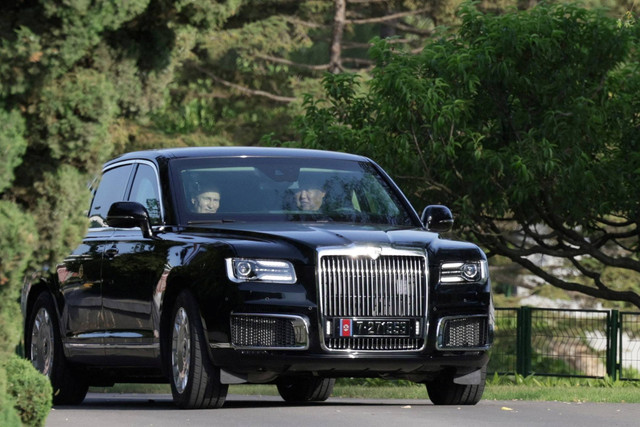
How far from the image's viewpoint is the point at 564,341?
23250mm

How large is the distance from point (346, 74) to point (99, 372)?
948 centimetres

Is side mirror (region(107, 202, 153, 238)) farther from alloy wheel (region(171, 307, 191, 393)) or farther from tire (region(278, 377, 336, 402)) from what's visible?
tire (region(278, 377, 336, 402))

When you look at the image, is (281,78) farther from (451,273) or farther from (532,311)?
(451,273)

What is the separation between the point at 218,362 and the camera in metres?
12.3

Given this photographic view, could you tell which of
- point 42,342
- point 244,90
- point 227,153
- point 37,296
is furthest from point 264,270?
point 244,90

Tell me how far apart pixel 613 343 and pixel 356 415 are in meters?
10.9

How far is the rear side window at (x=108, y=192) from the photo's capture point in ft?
48.0

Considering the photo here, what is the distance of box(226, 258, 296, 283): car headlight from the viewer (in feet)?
40.3

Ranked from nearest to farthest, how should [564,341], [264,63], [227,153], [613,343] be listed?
[227,153]
[613,343]
[564,341]
[264,63]

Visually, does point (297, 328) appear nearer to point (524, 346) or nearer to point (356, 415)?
point (356, 415)

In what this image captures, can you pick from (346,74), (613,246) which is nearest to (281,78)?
(613,246)

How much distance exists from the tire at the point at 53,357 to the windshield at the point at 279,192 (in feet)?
7.10

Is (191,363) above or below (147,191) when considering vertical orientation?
below

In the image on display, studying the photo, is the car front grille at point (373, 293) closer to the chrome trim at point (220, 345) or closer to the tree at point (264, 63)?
the chrome trim at point (220, 345)
